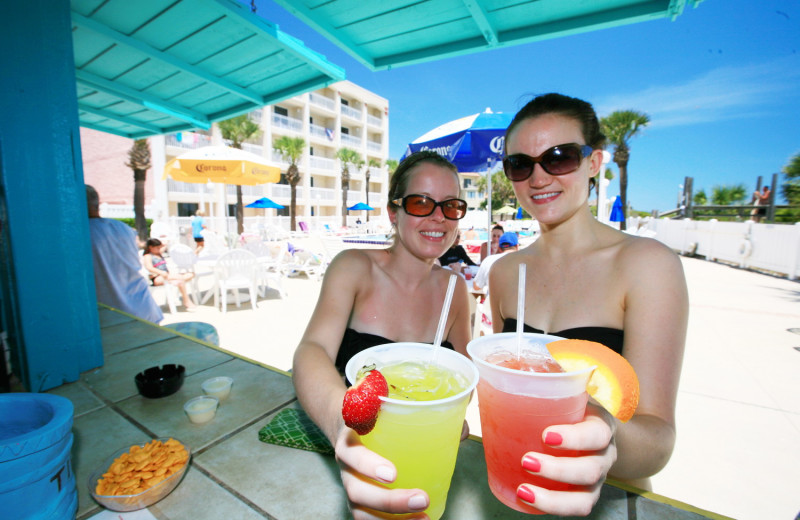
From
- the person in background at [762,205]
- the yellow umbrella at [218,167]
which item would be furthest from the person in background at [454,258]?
the person in background at [762,205]

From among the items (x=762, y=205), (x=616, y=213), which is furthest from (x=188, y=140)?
(x=762, y=205)

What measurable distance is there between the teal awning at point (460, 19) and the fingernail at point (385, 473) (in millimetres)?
2757

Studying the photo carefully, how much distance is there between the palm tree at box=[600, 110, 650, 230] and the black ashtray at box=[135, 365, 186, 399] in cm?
3111

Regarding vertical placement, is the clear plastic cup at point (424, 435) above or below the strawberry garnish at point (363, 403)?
below

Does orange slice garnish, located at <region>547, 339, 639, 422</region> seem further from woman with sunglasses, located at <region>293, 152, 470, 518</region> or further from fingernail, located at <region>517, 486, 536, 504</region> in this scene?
woman with sunglasses, located at <region>293, 152, 470, 518</region>

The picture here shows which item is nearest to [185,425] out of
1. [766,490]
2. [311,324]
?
[311,324]

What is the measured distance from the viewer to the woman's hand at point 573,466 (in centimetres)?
71

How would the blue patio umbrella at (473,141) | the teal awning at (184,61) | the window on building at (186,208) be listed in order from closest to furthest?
the teal awning at (184,61) < the blue patio umbrella at (473,141) < the window on building at (186,208)

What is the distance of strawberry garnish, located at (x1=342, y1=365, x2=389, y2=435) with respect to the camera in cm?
67

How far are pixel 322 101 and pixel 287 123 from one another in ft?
16.6

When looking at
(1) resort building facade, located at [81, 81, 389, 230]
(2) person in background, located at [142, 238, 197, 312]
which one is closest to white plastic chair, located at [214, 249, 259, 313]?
(2) person in background, located at [142, 238, 197, 312]

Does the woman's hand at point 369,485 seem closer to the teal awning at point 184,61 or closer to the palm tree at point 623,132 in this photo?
the teal awning at point 184,61

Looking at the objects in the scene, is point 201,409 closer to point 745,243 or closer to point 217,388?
point 217,388

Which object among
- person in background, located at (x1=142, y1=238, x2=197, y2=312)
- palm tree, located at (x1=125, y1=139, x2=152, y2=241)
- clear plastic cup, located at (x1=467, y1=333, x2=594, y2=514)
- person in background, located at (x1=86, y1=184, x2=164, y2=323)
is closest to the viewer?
clear plastic cup, located at (x1=467, y1=333, x2=594, y2=514)
